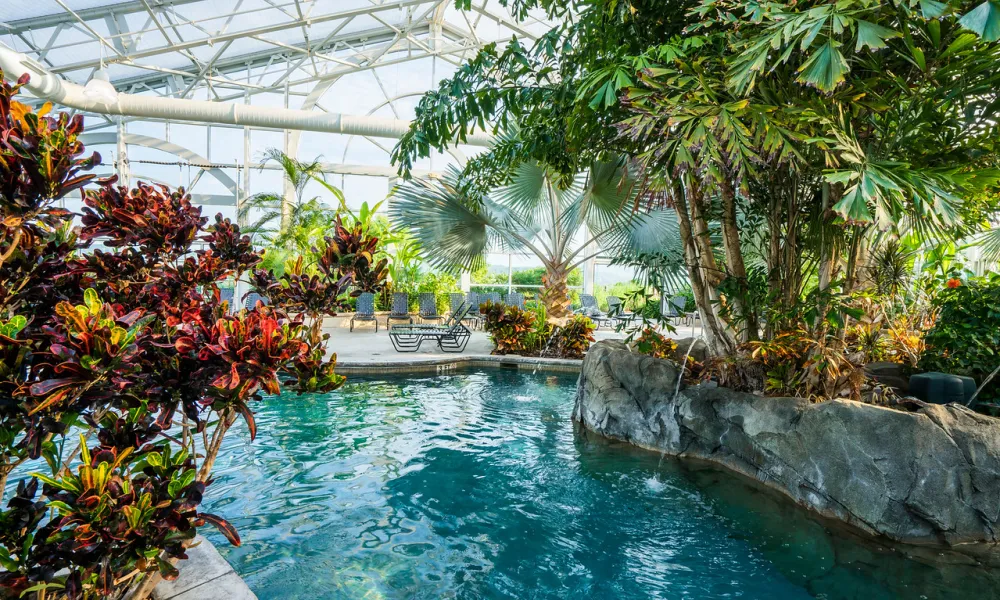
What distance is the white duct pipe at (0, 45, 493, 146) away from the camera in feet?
29.5

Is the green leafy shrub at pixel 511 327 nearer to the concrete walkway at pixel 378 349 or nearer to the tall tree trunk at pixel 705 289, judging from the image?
the concrete walkway at pixel 378 349

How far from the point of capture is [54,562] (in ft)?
4.02

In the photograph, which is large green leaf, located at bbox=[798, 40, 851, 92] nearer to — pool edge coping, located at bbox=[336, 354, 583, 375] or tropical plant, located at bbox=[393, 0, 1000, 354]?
tropical plant, located at bbox=[393, 0, 1000, 354]

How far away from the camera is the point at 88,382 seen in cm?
112

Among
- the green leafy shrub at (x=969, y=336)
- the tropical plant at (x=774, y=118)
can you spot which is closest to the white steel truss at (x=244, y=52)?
the tropical plant at (x=774, y=118)

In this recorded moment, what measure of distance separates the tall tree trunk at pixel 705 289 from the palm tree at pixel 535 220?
2.09 m

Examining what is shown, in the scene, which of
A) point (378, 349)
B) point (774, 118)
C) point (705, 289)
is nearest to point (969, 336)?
point (705, 289)

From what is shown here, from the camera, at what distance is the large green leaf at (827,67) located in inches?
77.5

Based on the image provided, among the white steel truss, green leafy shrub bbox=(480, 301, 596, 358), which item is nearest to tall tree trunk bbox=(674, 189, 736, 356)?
green leafy shrub bbox=(480, 301, 596, 358)

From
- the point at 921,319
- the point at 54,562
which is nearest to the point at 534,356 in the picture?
the point at 921,319

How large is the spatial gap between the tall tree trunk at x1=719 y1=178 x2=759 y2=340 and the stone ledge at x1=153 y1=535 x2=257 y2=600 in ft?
12.1

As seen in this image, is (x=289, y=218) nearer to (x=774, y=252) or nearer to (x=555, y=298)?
(x=555, y=298)

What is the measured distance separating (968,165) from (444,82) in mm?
3586

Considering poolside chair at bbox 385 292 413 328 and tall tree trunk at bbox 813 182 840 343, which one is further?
poolside chair at bbox 385 292 413 328
